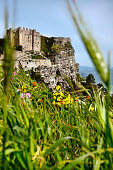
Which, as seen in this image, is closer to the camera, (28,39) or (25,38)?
(25,38)

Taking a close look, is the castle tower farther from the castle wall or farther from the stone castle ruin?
the castle wall

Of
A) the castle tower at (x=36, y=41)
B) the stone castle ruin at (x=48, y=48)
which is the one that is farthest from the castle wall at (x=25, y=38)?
the castle tower at (x=36, y=41)

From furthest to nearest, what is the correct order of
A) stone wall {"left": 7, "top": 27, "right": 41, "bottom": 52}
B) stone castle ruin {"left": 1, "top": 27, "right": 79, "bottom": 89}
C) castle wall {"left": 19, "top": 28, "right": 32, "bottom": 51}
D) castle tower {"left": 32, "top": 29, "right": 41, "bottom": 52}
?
castle tower {"left": 32, "top": 29, "right": 41, "bottom": 52} < castle wall {"left": 19, "top": 28, "right": 32, "bottom": 51} < stone wall {"left": 7, "top": 27, "right": 41, "bottom": 52} < stone castle ruin {"left": 1, "top": 27, "right": 79, "bottom": 89}

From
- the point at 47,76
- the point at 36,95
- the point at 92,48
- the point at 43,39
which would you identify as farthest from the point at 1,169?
the point at 43,39

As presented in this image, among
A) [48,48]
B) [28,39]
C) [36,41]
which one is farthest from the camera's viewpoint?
[48,48]

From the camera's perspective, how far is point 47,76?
2658 cm

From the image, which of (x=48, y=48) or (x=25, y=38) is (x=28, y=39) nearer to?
(x=25, y=38)

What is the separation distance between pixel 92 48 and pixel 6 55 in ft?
0.89

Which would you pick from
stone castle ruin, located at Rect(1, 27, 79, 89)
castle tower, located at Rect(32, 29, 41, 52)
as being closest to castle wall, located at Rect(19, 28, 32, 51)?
stone castle ruin, located at Rect(1, 27, 79, 89)

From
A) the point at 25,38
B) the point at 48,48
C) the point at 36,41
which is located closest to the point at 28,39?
the point at 25,38

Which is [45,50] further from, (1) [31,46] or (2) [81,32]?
(2) [81,32]

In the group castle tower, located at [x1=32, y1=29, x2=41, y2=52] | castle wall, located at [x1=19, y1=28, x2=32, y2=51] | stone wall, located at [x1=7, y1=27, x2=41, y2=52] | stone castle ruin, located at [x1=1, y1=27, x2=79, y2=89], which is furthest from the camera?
castle tower, located at [x1=32, y1=29, x2=41, y2=52]

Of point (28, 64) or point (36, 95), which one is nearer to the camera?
point (36, 95)

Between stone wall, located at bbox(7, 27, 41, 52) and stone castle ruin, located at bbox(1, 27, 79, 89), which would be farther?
stone wall, located at bbox(7, 27, 41, 52)
